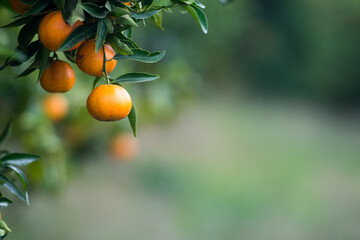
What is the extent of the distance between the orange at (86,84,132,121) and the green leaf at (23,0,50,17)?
0.14 meters

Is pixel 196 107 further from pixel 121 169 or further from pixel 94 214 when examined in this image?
pixel 94 214

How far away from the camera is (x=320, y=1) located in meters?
6.36

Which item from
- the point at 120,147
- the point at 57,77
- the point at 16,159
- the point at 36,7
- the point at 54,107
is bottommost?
the point at 120,147

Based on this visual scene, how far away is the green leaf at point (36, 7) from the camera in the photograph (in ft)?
2.08

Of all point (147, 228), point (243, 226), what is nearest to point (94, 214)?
point (147, 228)

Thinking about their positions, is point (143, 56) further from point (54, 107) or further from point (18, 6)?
point (54, 107)

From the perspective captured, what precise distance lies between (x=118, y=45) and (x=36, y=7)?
0.13 m

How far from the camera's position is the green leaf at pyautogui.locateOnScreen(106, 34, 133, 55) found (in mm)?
650

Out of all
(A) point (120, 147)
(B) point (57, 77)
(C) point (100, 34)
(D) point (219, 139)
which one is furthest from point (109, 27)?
(D) point (219, 139)

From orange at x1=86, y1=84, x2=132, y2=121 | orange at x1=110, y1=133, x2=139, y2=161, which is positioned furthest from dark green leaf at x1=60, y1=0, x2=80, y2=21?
orange at x1=110, y1=133, x2=139, y2=161

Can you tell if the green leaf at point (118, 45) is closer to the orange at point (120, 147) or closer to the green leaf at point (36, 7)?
the green leaf at point (36, 7)

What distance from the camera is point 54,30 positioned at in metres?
0.61

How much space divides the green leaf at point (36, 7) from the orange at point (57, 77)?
92mm

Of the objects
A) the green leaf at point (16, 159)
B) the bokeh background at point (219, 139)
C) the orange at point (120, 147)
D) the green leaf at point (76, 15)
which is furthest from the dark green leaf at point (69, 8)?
the orange at point (120, 147)
